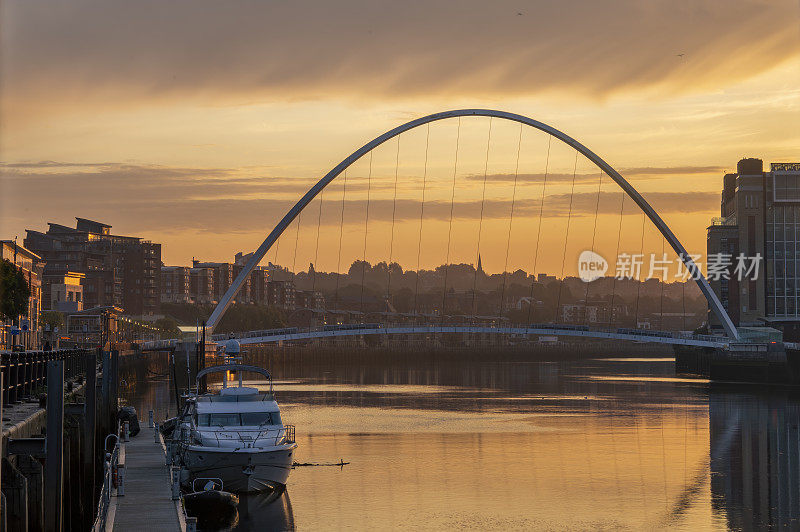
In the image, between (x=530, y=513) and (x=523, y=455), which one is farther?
(x=523, y=455)

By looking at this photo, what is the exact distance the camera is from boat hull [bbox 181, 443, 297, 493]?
3506cm

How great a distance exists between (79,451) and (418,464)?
17.4 metres

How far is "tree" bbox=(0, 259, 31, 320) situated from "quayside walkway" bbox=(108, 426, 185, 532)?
132 ft

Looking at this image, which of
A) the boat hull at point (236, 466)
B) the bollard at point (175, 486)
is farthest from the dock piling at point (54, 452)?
the boat hull at point (236, 466)

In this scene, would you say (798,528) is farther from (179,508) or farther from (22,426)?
(22,426)

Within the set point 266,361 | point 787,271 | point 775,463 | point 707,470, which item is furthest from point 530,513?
point 266,361

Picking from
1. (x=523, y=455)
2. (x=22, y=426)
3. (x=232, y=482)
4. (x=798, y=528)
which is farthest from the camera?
(x=523, y=455)

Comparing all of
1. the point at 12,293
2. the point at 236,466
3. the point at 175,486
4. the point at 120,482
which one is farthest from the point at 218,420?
the point at 12,293

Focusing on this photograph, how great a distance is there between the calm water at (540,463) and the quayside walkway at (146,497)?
323cm

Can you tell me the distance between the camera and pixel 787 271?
4919 inches

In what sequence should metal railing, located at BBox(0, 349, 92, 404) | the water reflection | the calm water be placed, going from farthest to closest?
the water reflection → the calm water → metal railing, located at BBox(0, 349, 92, 404)

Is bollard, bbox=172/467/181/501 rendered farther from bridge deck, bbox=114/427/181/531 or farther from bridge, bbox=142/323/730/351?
bridge, bbox=142/323/730/351

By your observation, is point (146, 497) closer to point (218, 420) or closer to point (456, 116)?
point (218, 420)

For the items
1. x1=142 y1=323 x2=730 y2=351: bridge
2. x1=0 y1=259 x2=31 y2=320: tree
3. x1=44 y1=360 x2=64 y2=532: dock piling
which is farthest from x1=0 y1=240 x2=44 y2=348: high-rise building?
x1=44 y1=360 x2=64 y2=532: dock piling
